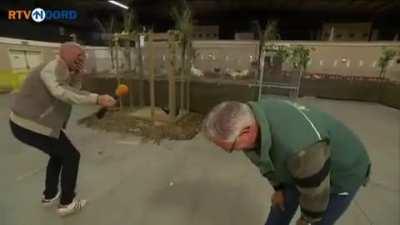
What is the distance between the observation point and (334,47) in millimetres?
8164

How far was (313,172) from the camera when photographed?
812 millimetres

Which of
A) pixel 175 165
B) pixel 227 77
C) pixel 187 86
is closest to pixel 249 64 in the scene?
pixel 227 77

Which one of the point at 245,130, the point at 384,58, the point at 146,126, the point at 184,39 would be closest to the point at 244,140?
the point at 245,130

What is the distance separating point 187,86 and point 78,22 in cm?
910

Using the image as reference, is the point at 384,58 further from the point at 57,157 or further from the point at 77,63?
the point at 57,157

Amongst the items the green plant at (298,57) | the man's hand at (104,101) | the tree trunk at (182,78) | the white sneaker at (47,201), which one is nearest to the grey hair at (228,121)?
the man's hand at (104,101)

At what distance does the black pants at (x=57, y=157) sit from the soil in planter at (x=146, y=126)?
5.44 feet

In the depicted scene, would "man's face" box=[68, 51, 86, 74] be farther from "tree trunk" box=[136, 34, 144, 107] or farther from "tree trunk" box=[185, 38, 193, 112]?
"tree trunk" box=[136, 34, 144, 107]

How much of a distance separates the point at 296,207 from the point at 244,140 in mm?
635

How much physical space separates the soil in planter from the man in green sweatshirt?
2.72 m

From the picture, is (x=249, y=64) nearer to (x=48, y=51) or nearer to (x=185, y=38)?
(x=185, y=38)

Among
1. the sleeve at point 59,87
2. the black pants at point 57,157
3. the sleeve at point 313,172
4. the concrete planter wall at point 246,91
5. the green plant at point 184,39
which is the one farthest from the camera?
the concrete planter wall at point 246,91

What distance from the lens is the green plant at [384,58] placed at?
22.6 feet

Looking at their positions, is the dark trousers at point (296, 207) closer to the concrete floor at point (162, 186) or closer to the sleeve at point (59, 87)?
the concrete floor at point (162, 186)
